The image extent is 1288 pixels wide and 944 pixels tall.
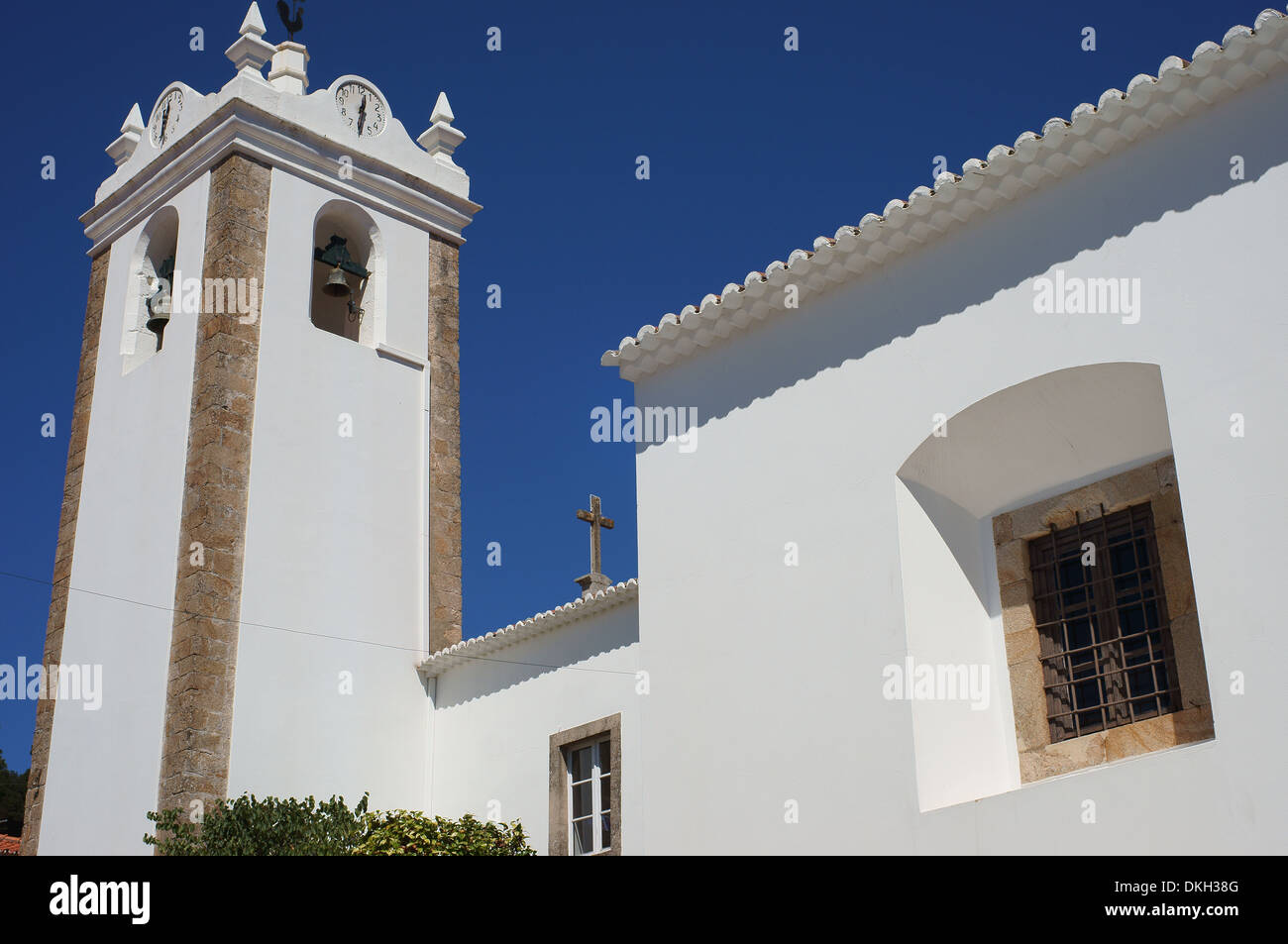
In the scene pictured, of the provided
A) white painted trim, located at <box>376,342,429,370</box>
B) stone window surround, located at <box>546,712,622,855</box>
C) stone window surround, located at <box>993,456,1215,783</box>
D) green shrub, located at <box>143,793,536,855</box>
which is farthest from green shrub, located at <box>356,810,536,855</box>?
white painted trim, located at <box>376,342,429,370</box>

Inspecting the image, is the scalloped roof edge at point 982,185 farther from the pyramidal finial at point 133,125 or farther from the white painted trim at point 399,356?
the pyramidal finial at point 133,125

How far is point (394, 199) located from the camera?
53.4 ft

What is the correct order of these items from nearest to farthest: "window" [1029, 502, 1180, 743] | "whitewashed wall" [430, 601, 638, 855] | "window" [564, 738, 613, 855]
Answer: "window" [1029, 502, 1180, 743]
"window" [564, 738, 613, 855]
"whitewashed wall" [430, 601, 638, 855]

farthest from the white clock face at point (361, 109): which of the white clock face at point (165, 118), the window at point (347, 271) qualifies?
the white clock face at point (165, 118)

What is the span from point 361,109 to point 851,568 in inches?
391

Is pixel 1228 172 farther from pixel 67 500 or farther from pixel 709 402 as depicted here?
pixel 67 500

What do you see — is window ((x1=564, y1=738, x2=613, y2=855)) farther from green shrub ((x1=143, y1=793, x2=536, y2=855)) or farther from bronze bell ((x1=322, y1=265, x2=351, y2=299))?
bronze bell ((x1=322, y1=265, x2=351, y2=299))

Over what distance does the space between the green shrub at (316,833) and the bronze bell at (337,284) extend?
542cm

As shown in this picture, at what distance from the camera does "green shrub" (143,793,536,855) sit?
1115 cm

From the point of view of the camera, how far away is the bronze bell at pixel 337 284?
49.4 ft

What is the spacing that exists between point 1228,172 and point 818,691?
3.44m

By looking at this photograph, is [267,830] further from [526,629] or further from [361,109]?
[361,109]

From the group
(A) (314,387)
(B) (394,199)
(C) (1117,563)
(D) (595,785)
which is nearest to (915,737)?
(C) (1117,563)

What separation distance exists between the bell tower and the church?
0.05m
